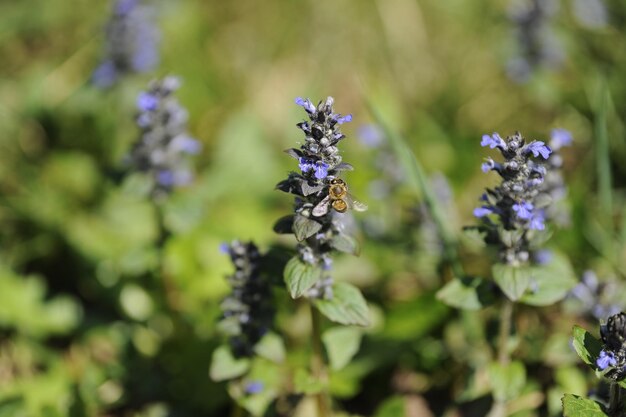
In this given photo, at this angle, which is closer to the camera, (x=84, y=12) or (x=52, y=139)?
(x=52, y=139)

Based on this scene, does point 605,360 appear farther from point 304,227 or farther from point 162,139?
point 162,139

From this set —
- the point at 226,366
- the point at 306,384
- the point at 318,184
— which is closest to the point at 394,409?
the point at 306,384

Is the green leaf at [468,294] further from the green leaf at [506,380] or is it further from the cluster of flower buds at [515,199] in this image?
the green leaf at [506,380]

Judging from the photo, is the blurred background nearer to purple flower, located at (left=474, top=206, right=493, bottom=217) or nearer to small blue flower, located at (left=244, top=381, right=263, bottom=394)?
small blue flower, located at (left=244, top=381, right=263, bottom=394)

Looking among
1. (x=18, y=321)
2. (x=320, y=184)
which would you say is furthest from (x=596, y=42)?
(x=18, y=321)

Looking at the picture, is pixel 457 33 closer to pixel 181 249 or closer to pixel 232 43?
pixel 232 43

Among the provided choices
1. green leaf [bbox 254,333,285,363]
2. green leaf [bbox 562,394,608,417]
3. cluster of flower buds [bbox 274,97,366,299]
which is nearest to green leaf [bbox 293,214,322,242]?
cluster of flower buds [bbox 274,97,366,299]

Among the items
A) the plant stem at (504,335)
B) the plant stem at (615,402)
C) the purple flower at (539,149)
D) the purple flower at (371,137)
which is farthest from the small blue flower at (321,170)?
the purple flower at (371,137)
